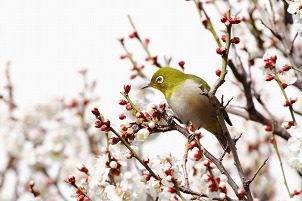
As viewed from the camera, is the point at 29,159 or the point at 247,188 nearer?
the point at 247,188

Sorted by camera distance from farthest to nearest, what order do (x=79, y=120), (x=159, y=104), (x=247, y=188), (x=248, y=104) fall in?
(x=79, y=120) < (x=248, y=104) < (x=159, y=104) < (x=247, y=188)

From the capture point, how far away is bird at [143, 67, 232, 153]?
373 cm

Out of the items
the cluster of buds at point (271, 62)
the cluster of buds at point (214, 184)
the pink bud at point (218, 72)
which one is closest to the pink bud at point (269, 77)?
the cluster of buds at point (271, 62)

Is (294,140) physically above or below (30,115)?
below

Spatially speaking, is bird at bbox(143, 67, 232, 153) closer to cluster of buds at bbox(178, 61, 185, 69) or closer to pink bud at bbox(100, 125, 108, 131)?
cluster of buds at bbox(178, 61, 185, 69)

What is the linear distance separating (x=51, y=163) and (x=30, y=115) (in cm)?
109

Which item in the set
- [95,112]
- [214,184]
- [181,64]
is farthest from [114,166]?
[181,64]

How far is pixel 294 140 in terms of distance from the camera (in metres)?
2.93

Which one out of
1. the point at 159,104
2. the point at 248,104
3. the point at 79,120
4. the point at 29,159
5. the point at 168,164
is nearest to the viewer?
the point at 168,164

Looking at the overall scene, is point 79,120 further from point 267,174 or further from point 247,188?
Result: point 247,188

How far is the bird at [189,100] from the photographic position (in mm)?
3732

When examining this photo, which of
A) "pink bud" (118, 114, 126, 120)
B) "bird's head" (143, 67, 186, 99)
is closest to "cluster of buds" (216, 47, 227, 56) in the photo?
"pink bud" (118, 114, 126, 120)

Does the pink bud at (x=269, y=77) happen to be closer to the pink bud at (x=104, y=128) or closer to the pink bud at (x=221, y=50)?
the pink bud at (x=221, y=50)

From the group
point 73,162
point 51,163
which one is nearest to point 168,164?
point 51,163
